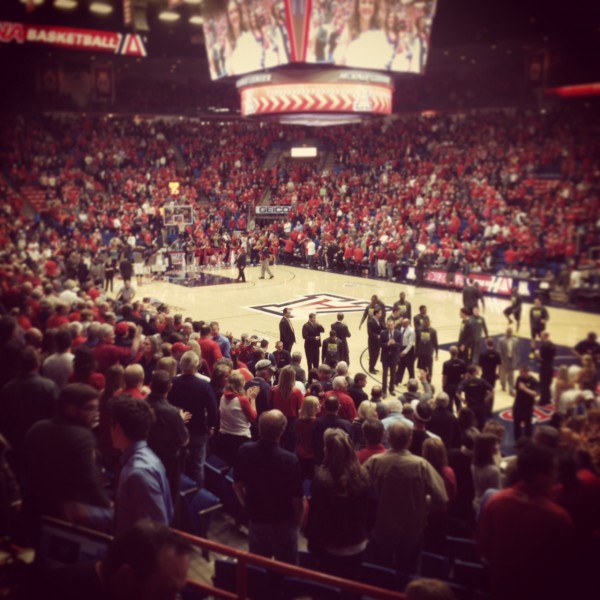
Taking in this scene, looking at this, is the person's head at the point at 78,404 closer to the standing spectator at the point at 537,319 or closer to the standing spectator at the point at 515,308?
the standing spectator at the point at 537,319

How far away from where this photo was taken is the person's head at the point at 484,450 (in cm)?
504

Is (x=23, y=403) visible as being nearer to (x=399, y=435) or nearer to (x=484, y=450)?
(x=399, y=435)

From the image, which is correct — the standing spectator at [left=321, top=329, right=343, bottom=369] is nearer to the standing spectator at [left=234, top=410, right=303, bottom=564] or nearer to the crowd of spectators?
the crowd of spectators

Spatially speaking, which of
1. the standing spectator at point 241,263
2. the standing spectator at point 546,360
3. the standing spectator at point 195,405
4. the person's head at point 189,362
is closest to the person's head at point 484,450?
the standing spectator at point 195,405

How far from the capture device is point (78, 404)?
370cm

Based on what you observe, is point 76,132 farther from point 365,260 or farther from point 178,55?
point 365,260

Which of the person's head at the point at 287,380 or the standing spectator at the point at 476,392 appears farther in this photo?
the standing spectator at the point at 476,392

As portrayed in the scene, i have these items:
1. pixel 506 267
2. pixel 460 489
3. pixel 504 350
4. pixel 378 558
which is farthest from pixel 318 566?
pixel 506 267

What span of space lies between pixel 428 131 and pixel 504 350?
916 inches

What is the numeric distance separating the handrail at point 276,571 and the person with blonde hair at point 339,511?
0.51m

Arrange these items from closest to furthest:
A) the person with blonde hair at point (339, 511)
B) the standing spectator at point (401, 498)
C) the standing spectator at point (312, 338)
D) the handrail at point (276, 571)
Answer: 1. the handrail at point (276, 571)
2. the person with blonde hair at point (339, 511)
3. the standing spectator at point (401, 498)
4. the standing spectator at point (312, 338)

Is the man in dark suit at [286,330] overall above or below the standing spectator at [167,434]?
below

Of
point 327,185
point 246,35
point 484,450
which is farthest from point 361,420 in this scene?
point 327,185

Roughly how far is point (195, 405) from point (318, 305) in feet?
46.6
